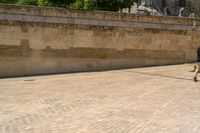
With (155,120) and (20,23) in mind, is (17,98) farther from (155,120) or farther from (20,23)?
(20,23)

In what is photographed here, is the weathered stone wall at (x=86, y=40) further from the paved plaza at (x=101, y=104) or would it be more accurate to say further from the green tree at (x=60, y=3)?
the green tree at (x=60, y=3)

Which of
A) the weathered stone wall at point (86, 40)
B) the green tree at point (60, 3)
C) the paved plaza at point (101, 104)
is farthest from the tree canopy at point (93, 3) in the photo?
the paved plaza at point (101, 104)

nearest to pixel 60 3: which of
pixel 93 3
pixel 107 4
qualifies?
pixel 93 3

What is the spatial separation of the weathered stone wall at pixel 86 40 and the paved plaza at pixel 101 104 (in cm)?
193

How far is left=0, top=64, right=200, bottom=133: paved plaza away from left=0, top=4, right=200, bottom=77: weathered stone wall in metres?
1.93

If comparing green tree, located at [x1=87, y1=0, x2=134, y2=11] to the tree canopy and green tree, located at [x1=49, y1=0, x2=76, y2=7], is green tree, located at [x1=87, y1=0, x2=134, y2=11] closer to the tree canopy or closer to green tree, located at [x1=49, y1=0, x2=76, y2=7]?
the tree canopy

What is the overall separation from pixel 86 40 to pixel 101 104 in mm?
9918

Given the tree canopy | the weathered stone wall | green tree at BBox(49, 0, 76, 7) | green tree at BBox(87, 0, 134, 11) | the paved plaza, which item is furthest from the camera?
green tree at BBox(87, 0, 134, 11)

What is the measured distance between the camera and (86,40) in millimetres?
20750

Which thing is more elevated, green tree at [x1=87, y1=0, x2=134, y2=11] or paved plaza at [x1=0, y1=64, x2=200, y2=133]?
green tree at [x1=87, y1=0, x2=134, y2=11]

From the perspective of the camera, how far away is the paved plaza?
866 centimetres

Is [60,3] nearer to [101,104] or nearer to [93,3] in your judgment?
[93,3]

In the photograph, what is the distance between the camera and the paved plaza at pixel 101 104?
866 cm

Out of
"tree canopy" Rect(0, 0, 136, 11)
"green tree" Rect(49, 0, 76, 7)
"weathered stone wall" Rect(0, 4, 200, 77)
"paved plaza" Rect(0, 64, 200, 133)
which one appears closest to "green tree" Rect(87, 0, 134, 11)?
"tree canopy" Rect(0, 0, 136, 11)
